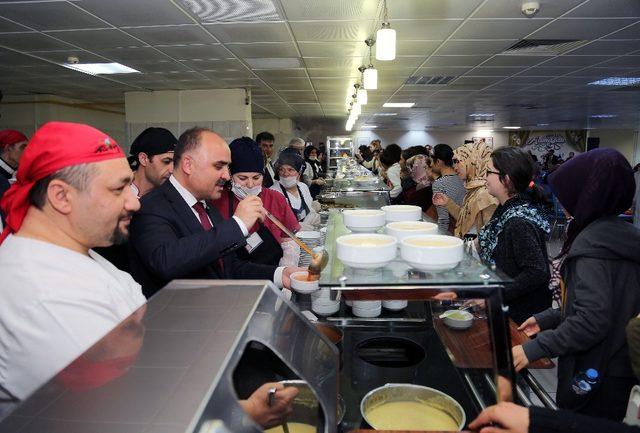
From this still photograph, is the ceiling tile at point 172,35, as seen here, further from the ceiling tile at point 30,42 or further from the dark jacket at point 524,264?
the dark jacket at point 524,264

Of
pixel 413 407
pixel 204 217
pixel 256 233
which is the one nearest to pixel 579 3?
pixel 256 233

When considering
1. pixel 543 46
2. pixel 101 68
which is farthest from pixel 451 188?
pixel 101 68

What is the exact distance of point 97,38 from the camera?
5.43 meters

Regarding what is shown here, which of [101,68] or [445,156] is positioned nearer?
[445,156]

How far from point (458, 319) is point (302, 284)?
0.67 metres

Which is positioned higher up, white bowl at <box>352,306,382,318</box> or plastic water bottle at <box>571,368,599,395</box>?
white bowl at <box>352,306,382,318</box>

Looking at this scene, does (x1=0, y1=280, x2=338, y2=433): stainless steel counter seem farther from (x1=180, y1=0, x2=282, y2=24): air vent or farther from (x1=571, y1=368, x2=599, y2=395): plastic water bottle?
(x1=180, y1=0, x2=282, y2=24): air vent

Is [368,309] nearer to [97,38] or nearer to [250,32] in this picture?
[250,32]

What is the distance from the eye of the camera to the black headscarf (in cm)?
176

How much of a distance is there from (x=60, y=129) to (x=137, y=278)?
0.98 metres

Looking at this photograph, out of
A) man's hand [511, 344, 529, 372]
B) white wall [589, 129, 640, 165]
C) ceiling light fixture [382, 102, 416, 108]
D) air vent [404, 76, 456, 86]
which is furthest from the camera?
white wall [589, 129, 640, 165]

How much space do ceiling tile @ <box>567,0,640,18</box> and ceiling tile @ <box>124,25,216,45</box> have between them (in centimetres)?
424

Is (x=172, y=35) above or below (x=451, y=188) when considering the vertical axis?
above

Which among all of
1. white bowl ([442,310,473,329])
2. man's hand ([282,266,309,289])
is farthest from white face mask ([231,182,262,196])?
white bowl ([442,310,473,329])
